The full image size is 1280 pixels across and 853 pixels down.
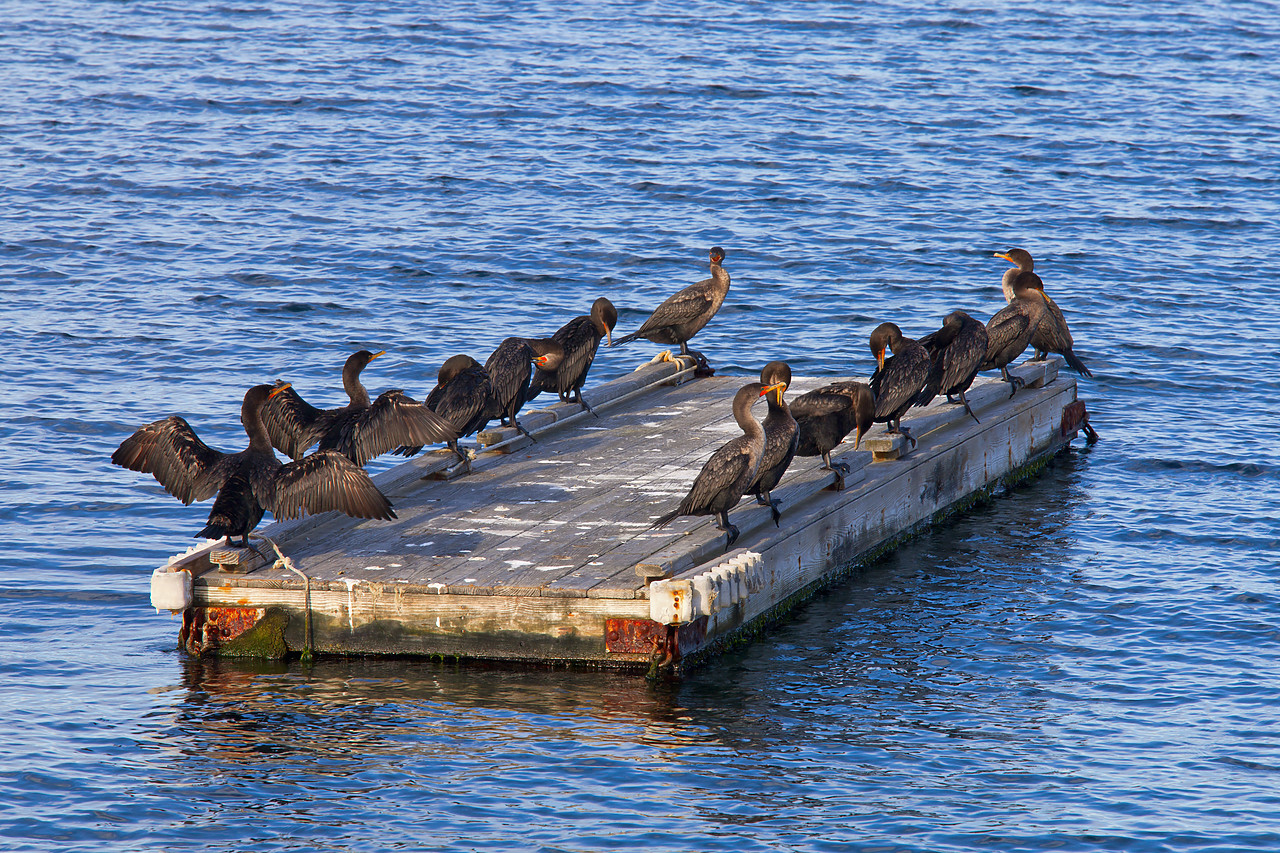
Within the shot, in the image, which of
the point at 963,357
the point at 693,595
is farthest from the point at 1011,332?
the point at 693,595

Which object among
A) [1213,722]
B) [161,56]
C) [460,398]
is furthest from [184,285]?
[161,56]

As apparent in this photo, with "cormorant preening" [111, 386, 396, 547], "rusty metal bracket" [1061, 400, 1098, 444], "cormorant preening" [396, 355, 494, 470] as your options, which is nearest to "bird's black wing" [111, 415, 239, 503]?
"cormorant preening" [111, 386, 396, 547]

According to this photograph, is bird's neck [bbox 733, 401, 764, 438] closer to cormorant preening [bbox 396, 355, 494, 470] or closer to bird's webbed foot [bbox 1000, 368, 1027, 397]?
cormorant preening [bbox 396, 355, 494, 470]

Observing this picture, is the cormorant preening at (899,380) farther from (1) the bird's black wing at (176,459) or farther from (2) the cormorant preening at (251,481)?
(1) the bird's black wing at (176,459)

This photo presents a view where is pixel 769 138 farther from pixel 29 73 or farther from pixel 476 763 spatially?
pixel 476 763

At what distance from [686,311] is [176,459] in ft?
21.6

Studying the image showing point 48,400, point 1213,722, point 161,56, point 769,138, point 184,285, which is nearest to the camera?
point 1213,722

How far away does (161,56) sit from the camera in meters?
40.6

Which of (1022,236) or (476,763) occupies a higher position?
(1022,236)

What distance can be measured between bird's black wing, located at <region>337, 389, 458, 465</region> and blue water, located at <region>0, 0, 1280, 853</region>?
189cm

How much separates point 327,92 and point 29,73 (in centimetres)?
790

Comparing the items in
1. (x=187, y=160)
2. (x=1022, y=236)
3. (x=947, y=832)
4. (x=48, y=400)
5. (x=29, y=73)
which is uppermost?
(x=29, y=73)

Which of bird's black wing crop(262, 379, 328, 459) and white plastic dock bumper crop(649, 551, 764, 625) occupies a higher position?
bird's black wing crop(262, 379, 328, 459)

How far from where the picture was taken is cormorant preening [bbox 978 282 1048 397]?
15.0 m
